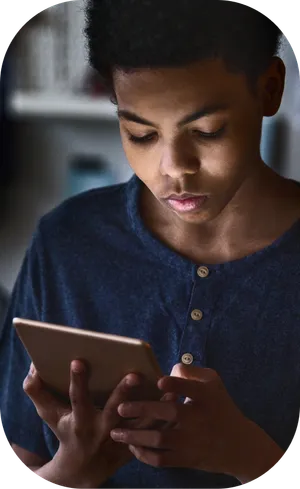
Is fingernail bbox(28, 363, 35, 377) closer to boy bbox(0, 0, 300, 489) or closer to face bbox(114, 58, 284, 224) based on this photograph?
boy bbox(0, 0, 300, 489)

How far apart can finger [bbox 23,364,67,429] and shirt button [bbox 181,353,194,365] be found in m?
0.09

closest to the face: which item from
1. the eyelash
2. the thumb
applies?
the eyelash

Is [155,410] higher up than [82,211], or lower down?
lower down

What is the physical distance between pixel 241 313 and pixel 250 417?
8 cm

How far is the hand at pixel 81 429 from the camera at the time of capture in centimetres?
47

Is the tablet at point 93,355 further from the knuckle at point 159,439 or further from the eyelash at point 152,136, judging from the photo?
the eyelash at point 152,136

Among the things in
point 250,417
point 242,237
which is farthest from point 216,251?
point 250,417

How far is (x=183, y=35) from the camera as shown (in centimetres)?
42

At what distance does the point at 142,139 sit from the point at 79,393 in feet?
0.60

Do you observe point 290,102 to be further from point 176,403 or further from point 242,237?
point 176,403

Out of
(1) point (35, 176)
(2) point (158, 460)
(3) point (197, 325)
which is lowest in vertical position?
(2) point (158, 460)

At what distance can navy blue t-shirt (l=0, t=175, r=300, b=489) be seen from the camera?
1.55 ft

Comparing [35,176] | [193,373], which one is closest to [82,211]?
[35,176]

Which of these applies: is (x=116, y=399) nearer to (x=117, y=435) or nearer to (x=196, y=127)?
(x=117, y=435)
